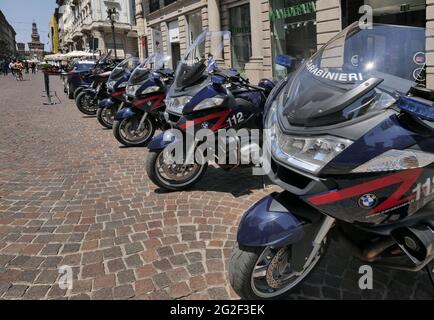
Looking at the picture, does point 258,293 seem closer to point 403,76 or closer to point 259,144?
point 403,76

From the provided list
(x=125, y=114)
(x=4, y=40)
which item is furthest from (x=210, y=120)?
(x=4, y=40)

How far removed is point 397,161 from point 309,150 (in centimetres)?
41

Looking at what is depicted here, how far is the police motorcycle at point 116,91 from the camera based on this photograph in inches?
300

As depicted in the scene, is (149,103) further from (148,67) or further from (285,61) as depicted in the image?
(285,61)

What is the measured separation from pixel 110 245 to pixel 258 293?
144 cm

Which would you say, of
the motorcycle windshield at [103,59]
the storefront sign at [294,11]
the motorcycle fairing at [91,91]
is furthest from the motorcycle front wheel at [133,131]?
the storefront sign at [294,11]

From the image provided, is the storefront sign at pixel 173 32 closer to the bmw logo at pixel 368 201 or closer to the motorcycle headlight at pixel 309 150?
the motorcycle headlight at pixel 309 150

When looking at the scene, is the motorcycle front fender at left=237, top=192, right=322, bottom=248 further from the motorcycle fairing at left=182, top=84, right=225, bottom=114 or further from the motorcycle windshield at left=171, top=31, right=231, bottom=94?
the motorcycle windshield at left=171, top=31, right=231, bottom=94

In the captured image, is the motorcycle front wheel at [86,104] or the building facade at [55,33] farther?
the building facade at [55,33]

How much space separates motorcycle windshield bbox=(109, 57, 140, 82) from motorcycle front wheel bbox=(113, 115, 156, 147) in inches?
67.7

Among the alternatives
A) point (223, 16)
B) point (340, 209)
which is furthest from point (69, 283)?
point (223, 16)

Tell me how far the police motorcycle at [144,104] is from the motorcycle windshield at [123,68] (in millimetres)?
1495

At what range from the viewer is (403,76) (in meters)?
2.00

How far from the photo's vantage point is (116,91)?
25.1ft
